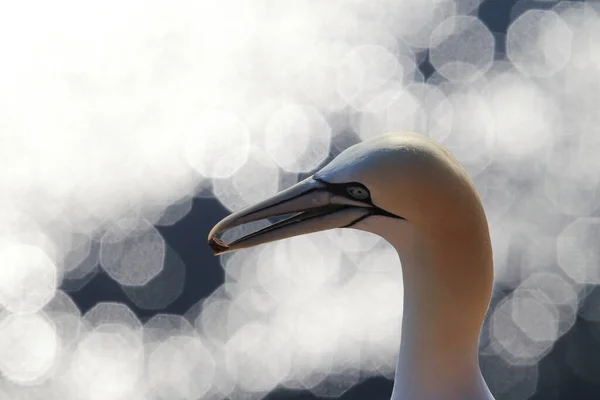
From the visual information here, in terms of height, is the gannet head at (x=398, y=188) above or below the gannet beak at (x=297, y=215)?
above

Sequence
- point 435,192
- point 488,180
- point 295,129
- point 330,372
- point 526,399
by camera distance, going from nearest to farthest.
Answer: point 435,192 < point 526,399 < point 330,372 < point 488,180 < point 295,129

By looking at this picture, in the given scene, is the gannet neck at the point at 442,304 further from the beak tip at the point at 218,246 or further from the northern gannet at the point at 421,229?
the beak tip at the point at 218,246

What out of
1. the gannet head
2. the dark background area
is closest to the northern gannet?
the gannet head

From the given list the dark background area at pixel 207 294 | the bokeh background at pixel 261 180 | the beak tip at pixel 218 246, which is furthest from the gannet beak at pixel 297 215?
the bokeh background at pixel 261 180

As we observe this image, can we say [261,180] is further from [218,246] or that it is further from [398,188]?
[398,188]

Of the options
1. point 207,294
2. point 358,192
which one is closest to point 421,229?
point 358,192

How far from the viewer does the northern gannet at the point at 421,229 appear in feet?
15.8

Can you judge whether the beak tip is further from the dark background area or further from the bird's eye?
the dark background area

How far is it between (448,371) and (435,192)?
771 mm

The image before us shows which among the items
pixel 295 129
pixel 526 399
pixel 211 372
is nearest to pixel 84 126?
pixel 295 129

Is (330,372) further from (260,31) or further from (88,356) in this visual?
(260,31)

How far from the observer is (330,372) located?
20906mm

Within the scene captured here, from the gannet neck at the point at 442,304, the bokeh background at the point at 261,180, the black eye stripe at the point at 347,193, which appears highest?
the black eye stripe at the point at 347,193

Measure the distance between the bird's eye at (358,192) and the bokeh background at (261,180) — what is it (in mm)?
14669
